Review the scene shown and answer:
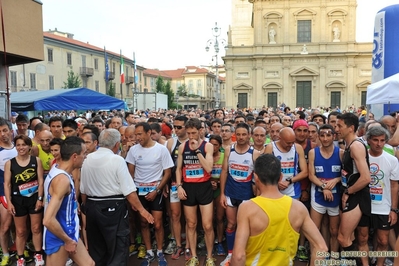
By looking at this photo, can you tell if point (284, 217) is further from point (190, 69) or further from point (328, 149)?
point (190, 69)

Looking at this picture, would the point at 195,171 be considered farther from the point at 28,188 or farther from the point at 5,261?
the point at 5,261

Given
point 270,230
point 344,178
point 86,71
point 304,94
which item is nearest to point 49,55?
point 86,71

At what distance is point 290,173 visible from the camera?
4707 millimetres

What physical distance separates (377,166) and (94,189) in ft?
11.9

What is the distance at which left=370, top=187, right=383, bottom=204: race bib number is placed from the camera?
4.31 m

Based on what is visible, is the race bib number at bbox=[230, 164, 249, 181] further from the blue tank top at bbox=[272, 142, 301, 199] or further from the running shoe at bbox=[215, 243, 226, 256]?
the running shoe at bbox=[215, 243, 226, 256]

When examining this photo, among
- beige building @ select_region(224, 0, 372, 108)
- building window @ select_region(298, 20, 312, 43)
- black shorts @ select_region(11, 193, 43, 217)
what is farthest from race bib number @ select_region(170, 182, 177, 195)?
building window @ select_region(298, 20, 312, 43)

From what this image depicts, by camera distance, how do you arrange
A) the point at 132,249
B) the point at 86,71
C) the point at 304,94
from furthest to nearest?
1. the point at 86,71
2. the point at 304,94
3. the point at 132,249

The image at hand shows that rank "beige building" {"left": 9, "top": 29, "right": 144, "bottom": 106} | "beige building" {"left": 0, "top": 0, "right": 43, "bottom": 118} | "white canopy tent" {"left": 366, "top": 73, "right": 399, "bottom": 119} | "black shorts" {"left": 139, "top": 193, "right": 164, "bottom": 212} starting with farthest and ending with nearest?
"beige building" {"left": 9, "top": 29, "right": 144, "bottom": 106}, "beige building" {"left": 0, "top": 0, "right": 43, "bottom": 118}, "white canopy tent" {"left": 366, "top": 73, "right": 399, "bottom": 119}, "black shorts" {"left": 139, "top": 193, "right": 164, "bottom": 212}

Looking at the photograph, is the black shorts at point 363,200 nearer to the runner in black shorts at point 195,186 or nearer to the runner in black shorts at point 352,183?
the runner in black shorts at point 352,183

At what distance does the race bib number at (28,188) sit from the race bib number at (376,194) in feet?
15.3

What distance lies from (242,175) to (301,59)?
1600 inches

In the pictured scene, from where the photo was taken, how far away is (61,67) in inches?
1711

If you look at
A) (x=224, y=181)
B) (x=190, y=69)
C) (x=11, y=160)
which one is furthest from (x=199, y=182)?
(x=190, y=69)
